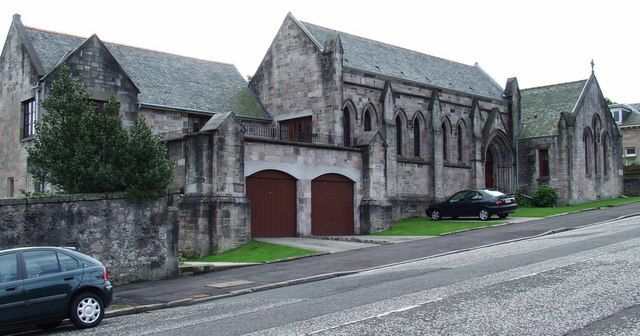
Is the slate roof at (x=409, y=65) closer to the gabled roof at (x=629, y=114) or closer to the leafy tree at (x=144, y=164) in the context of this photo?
the leafy tree at (x=144, y=164)

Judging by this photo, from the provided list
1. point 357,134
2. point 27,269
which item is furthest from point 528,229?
point 27,269

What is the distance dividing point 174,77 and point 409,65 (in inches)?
586

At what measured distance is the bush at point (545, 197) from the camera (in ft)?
131

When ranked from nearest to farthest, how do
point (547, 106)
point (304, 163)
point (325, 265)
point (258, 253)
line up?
point (325, 265) → point (258, 253) → point (304, 163) → point (547, 106)

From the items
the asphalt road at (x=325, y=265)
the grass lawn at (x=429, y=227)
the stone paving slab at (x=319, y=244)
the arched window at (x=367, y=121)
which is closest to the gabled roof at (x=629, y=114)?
the grass lawn at (x=429, y=227)

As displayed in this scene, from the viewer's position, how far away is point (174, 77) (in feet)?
105

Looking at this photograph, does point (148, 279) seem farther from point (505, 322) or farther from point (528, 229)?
point (528, 229)

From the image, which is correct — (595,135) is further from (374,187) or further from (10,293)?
(10,293)

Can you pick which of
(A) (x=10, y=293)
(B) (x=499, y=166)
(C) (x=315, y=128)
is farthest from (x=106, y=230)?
(B) (x=499, y=166)

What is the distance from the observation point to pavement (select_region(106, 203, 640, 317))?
15500 mm

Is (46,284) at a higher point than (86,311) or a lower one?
higher

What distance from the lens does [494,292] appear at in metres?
12.0

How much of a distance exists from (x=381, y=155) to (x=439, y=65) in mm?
14723

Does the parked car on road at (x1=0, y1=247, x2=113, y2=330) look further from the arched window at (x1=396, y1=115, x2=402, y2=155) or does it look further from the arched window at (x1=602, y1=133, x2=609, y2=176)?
the arched window at (x1=602, y1=133, x2=609, y2=176)
